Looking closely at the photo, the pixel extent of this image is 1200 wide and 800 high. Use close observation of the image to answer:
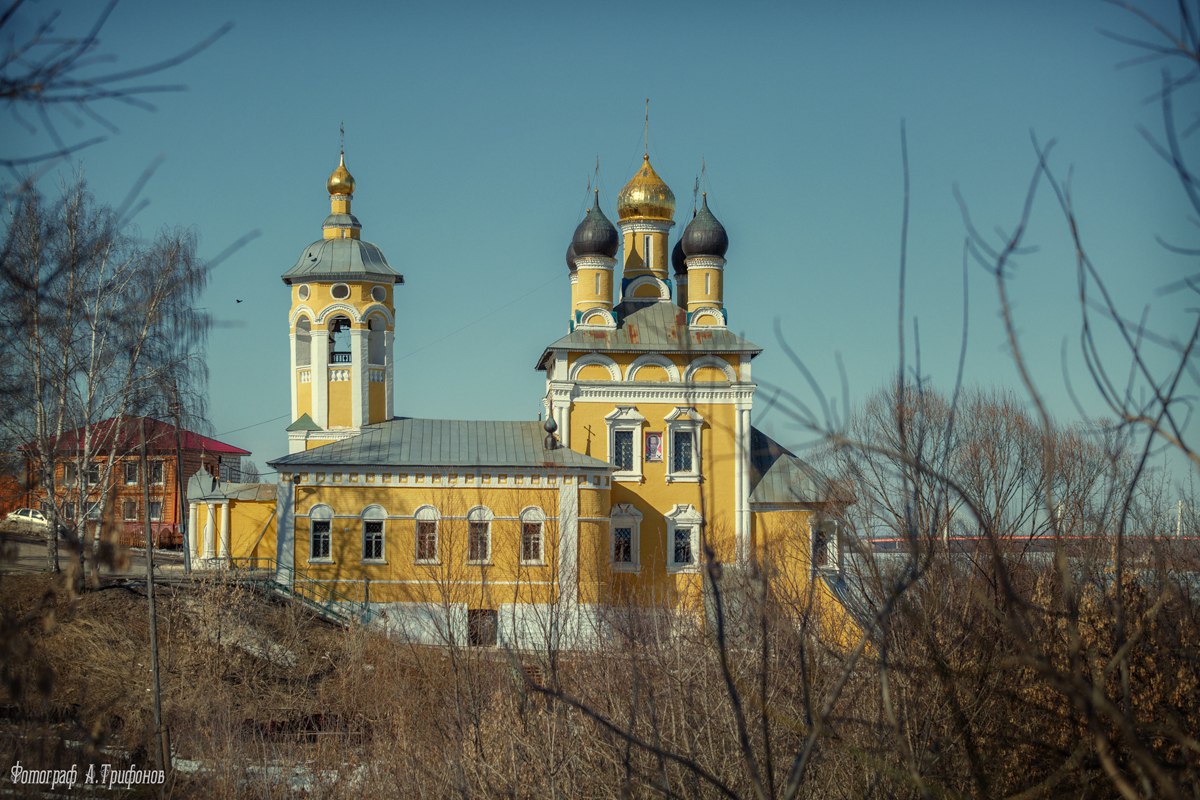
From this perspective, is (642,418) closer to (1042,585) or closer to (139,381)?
(139,381)

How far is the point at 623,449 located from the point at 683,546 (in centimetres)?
236

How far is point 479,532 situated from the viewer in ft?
80.4

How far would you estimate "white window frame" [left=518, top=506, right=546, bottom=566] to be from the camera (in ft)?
80.2

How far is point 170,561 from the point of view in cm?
2983

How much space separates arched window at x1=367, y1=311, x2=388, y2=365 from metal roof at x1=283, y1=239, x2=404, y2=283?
886 millimetres

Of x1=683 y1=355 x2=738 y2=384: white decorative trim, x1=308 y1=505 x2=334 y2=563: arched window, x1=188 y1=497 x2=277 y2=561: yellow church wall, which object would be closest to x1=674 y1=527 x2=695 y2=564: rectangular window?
x1=683 y1=355 x2=738 y2=384: white decorative trim

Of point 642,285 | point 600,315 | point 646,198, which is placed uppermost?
point 646,198

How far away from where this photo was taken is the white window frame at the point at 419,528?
2420cm

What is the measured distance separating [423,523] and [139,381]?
609 centimetres

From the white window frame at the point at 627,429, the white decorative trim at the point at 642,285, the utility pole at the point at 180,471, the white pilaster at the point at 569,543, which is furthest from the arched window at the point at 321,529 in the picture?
the white decorative trim at the point at 642,285

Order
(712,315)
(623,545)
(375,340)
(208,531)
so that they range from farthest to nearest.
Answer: (712,315) < (208,531) < (375,340) < (623,545)

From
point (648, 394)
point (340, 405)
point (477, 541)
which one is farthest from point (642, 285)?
point (477, 541)

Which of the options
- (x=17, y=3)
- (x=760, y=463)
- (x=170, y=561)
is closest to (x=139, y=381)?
(x=170, y=561)

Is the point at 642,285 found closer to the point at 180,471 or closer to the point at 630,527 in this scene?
the point at 630,527
